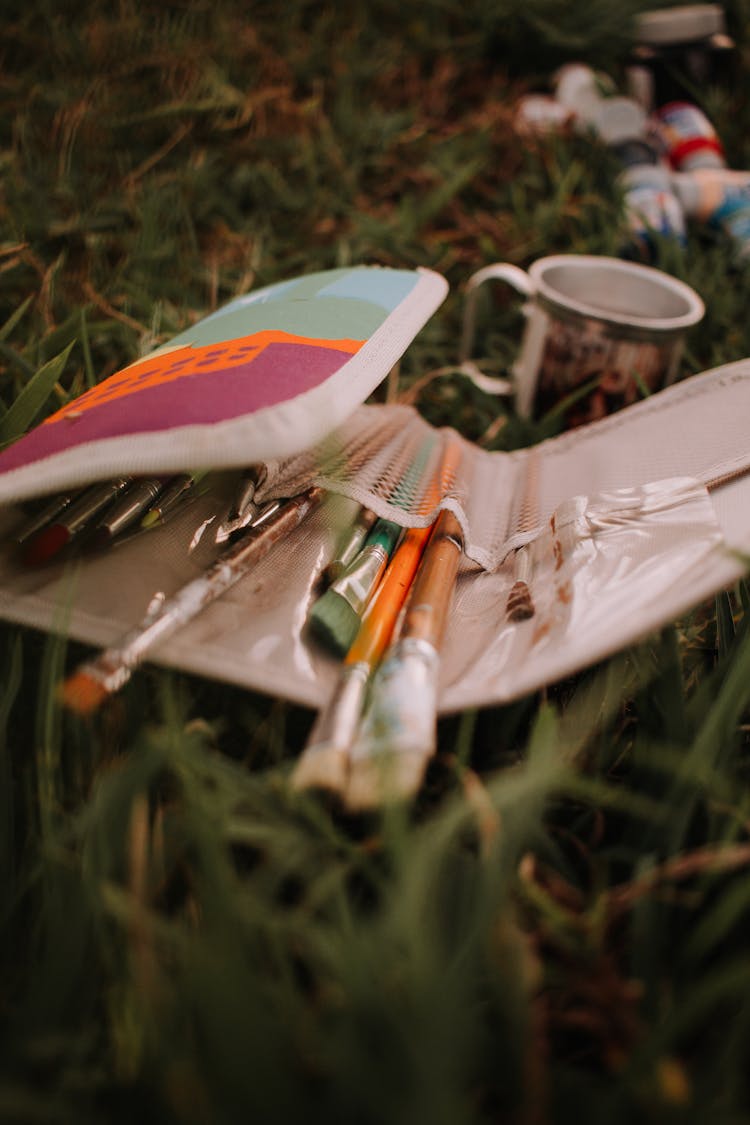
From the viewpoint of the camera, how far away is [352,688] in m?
0.43

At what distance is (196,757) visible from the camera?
38 cm

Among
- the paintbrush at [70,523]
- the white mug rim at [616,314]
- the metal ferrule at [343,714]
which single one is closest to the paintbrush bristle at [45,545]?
the paintbrush at [70,523]

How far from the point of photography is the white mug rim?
32.5 inches

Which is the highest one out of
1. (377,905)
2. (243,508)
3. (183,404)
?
(183,404)

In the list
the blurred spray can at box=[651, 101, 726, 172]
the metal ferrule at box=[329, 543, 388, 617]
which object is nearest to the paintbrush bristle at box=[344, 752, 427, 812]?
the metal ferrule at box=[329, 543, 388, 617]

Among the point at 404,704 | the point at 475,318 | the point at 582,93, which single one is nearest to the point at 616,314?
the point at 475,318

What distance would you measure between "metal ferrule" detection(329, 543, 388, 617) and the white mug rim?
0.43 m

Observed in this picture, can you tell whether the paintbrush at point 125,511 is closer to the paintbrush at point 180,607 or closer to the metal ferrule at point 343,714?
the paintbrush at point 180,607

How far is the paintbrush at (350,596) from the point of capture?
475 millimetres

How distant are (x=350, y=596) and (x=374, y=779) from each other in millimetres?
153

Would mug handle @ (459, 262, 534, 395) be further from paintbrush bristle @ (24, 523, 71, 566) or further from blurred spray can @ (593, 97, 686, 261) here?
paintbrush bristle @ (24, 523, 71, 566)

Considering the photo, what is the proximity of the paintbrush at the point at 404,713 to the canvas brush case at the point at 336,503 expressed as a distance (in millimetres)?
25

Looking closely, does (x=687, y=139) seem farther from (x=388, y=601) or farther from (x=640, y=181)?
(x=388, y=601)

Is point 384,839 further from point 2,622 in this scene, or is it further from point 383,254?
point 383,254
